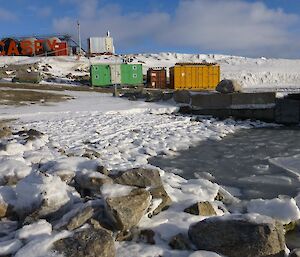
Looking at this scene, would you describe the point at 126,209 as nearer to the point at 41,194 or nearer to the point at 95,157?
the point at 41,194

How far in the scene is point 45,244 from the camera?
351 centimetres

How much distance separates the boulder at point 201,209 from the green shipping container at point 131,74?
24.6 m

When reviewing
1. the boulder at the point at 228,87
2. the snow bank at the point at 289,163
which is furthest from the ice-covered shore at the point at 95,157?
the snow bank at the point at 289,163

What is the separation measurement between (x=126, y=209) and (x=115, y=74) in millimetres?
23729

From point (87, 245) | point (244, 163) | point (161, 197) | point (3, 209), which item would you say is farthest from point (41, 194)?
point (244, 163)

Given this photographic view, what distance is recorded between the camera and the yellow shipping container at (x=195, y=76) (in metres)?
26.9

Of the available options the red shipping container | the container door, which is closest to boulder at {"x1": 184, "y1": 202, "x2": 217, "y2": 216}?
the container door

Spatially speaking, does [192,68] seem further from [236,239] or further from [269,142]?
[236,239]

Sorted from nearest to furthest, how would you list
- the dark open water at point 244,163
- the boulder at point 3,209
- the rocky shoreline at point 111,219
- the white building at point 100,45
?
the rocky shoreline at point 111,219
the boulder at point 3,209
the dark open water at point 244,163
the white building at point 100,45

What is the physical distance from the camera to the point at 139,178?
4926 mm

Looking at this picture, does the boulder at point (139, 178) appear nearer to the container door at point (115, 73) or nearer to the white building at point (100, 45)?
the container door at point (115, 73)

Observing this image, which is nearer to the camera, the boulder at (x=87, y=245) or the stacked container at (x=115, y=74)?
the boulder at (x=87, y=245)

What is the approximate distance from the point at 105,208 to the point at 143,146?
5.47 meters

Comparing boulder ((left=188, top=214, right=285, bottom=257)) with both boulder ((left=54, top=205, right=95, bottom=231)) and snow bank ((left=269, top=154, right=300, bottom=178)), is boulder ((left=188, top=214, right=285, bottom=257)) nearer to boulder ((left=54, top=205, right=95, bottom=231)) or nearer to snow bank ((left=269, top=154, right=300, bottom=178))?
boulder ((left=54, top=205, right=95, bottom=231))
